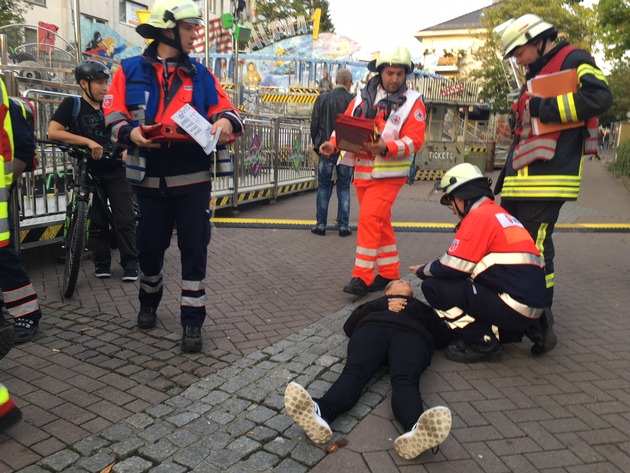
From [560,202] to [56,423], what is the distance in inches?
136

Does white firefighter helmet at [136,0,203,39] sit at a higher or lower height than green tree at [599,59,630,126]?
lower

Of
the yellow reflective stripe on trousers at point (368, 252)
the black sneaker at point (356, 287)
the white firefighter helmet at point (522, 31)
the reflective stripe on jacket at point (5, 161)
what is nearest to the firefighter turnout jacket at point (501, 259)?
Result: the white firefighter helmet at point (522, 31)

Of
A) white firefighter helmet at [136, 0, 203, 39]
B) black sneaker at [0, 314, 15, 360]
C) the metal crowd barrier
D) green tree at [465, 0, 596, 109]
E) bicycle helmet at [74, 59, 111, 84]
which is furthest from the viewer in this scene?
green tree at [465, 0, 596, 109]

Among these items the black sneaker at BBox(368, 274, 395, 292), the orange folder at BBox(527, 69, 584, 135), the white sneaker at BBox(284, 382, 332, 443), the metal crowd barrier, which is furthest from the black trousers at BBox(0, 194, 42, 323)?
the orange folder at BBox(527, 69, 584, 135)

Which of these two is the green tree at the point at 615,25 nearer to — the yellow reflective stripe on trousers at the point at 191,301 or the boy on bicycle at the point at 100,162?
the boy on bicycle at the point at 100,162

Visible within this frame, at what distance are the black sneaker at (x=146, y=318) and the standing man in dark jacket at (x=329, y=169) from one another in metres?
4.09

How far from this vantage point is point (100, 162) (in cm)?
527

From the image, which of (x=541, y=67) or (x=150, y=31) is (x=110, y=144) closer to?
(x=150, y=31)

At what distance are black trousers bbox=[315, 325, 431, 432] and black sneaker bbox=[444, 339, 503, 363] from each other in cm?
41

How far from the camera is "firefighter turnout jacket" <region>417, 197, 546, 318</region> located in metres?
3.62

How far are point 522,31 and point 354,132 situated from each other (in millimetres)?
1424

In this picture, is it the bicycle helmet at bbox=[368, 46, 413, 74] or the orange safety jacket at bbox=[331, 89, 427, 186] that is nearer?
the bicycle helmet at bbox=[368, 46, 413, 74]

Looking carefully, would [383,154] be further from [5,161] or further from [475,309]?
[5,161]

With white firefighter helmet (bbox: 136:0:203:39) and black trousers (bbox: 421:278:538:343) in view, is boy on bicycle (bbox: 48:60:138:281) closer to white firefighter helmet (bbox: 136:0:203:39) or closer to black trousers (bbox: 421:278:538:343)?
white firefighter helmet (bbox: 136:0:203:39)
